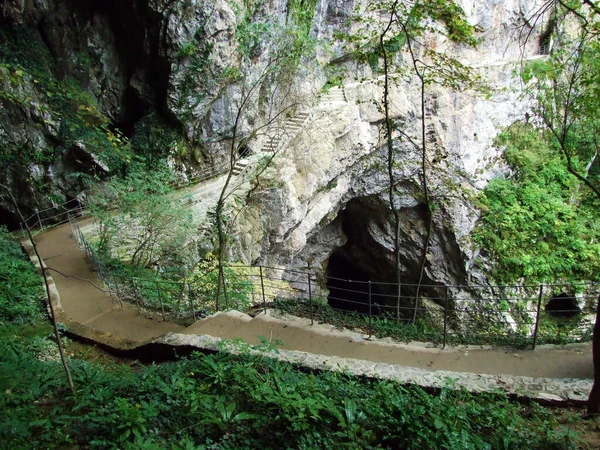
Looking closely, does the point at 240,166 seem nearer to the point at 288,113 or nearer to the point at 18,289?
the point at 288,113

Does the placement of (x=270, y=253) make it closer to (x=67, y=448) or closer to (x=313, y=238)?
(x=313, y=238)

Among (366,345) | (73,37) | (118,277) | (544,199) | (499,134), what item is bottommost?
(366,345)

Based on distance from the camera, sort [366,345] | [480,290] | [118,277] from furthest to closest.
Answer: [480,290]
[118,277]
[366,345]

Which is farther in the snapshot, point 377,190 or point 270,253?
point 377,190

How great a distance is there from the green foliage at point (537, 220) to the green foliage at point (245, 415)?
1165 cm

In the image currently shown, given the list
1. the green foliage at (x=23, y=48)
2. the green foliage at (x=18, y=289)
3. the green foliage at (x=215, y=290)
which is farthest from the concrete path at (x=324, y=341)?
the green foliage at (x=23, y=48)

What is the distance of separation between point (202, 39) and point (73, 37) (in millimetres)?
3961

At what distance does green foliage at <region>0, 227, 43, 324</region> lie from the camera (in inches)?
263

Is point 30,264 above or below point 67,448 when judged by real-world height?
above

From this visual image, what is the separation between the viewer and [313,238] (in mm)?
16594

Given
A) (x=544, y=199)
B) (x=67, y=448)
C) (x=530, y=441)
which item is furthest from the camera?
(x=544, y=199)

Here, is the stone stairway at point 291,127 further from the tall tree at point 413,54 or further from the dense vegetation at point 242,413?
the dense vegetation at point 242,413

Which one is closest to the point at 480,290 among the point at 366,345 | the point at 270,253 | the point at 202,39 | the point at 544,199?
the point at 544,199

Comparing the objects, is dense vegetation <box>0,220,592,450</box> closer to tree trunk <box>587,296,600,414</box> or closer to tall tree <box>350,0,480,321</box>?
tree trunk <box>587,296,600,414</box>
